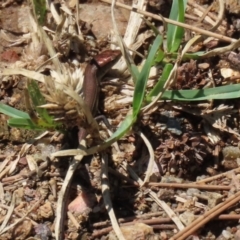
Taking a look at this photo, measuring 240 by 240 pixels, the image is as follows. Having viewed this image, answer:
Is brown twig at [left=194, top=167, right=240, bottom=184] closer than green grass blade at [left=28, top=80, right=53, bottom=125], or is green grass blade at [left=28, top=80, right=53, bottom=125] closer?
green grass blade at [left=28, top=80, right=53, bottom=125]

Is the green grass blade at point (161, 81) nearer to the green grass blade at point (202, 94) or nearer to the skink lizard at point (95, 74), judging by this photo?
the green grass blade at point (202, 94)

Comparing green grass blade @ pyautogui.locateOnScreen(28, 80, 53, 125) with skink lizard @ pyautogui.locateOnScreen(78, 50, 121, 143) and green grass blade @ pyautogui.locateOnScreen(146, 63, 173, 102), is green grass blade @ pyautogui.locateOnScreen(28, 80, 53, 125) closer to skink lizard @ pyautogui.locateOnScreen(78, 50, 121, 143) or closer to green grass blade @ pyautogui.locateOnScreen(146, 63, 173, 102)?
skink lizard @ pyautogui.locateOnScreen(78, 50, 121, 143)

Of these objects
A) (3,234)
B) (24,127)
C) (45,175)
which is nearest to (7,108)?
(24,127)

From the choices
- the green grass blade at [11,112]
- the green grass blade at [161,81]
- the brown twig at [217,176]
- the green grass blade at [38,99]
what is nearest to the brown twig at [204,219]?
the brown twig at [217,176]

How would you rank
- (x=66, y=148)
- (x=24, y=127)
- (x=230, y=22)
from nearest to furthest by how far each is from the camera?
(x=24, y=127) → (x=66, y=148) → (x=230, y=22)

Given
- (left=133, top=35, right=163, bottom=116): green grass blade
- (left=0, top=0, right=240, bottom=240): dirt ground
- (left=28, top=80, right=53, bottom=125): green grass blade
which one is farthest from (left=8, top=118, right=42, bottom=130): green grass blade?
(left=133, top=35, right=163, bottom=116): green grass blade

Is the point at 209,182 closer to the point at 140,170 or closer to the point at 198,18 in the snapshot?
the point at 140,170
